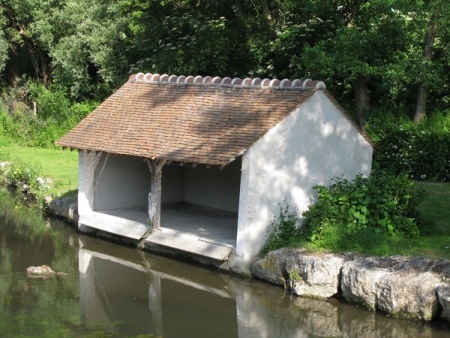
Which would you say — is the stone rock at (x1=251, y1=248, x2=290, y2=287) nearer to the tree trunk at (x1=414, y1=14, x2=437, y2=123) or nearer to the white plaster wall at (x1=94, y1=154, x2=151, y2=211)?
the white plaster wall at (x1=94, y1=154, x2=151, y2=211)

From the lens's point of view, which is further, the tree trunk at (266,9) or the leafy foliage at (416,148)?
the tree trunk at (266,9)

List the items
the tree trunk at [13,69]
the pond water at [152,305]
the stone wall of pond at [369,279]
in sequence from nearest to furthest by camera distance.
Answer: the pond water at [152,305] < the stone wall of pond at [369,279] < the tree trunk at [13,69]

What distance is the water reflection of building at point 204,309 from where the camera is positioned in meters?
11.6

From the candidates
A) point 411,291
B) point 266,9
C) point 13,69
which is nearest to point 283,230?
point 411,291

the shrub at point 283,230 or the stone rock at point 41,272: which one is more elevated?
the shrub at point 283,230

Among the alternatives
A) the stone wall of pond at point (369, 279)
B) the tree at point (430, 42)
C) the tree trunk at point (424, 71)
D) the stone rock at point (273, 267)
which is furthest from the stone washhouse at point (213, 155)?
the tree trunk at point (424, 71)

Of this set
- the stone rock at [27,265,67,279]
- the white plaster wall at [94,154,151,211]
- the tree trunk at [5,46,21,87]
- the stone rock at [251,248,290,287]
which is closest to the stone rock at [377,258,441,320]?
the stone rock at [251,248,290,287]

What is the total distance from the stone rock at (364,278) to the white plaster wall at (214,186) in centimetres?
565

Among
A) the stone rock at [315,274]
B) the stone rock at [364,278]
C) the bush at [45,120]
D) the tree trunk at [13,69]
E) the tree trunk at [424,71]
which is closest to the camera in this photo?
the stone rock at [364,278]

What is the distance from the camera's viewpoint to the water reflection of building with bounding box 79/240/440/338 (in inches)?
457

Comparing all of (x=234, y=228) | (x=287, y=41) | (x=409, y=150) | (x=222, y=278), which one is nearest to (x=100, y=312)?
(x=222, y=278)

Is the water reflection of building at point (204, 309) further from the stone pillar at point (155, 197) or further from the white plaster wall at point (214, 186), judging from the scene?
the white plaster wall at point (214, 186)

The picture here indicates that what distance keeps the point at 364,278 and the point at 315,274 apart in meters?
0.95

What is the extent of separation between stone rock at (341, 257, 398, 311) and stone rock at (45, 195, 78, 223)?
8114mm
